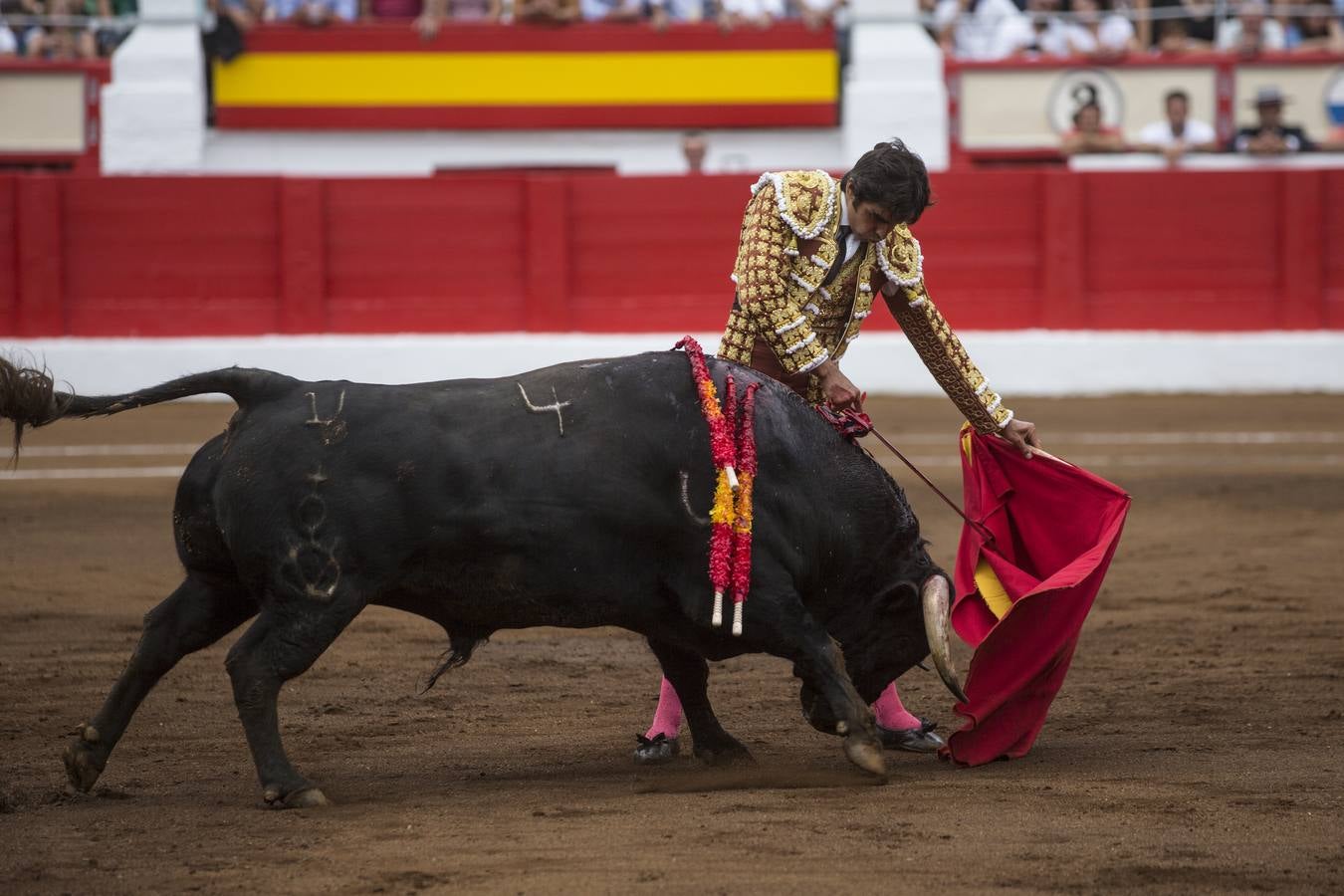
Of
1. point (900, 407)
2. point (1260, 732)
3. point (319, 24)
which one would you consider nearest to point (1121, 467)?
point (900, 407)

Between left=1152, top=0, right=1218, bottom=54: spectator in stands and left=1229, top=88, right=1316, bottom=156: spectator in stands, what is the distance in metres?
0.65

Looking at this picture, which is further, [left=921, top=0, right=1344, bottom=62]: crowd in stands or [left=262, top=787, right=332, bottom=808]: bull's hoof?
[left=921, top=0, right=1344, bottom=62]: crowd in stands

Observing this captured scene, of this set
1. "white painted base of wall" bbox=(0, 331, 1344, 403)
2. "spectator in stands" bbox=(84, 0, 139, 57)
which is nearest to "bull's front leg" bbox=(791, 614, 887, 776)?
"white painted base of wall" bbox=(0, 331, 1344, 403)

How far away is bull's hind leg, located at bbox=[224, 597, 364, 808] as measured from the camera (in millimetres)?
3031

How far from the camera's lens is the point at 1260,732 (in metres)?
3.59

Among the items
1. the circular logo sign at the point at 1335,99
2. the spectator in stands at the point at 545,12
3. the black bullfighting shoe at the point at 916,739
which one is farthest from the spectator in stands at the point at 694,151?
the black bullfighting shoe at the point at 916,739

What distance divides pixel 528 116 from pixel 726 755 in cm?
894

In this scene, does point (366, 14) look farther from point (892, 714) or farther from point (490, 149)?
point (892, 714)

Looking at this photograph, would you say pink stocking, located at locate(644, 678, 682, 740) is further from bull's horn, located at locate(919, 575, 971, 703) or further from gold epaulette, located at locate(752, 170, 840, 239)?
gold epaulette, located at locate(752, 170, 840, 239)

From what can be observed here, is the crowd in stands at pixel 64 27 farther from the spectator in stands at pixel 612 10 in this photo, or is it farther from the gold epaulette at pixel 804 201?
the gold epaulette at pixel 804 201

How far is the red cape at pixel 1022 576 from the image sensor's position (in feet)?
11.3

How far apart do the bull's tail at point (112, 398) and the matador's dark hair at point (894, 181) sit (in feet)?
3.63

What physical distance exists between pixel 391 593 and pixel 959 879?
1141mm

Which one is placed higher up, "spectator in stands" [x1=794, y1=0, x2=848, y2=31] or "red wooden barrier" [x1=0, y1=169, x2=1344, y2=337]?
"spectator in stands" [x1=794, y1=0, x2=848, y2=31]
